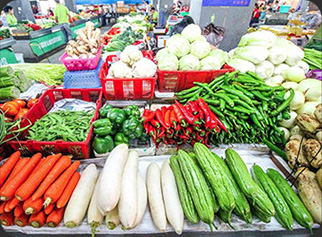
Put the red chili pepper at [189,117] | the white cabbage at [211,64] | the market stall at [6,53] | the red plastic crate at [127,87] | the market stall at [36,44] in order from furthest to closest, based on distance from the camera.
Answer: the market stall at [36,44] → the market stall at [6,53] → the white cabbage at [211,64] → the red plastic crate at [127,87] → the red chili pepper at [189,117]

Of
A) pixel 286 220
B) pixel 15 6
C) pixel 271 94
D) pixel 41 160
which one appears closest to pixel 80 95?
pixel 41 160

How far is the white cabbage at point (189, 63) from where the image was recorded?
2434 millimetres

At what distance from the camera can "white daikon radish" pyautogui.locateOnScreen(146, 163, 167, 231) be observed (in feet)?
4.61

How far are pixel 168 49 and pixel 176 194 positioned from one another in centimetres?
211

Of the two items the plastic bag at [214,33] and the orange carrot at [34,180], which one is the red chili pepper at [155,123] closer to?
the orange carrot at [34,180]

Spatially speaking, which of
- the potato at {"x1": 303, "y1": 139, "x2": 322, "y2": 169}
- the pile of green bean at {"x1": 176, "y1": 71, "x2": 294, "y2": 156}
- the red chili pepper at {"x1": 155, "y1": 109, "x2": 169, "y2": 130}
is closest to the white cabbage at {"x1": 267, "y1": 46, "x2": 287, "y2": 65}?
the pile of green bean at {"x1": 176, "y1": 71, "x2": 294, "y2": 156}

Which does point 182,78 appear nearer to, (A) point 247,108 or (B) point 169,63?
(B) point 169,63

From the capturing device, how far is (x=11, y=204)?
1361 millimetres

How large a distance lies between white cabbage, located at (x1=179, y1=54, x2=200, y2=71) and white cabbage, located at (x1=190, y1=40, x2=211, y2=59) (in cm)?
12

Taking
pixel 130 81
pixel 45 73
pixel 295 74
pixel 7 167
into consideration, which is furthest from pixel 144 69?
pixel 45 73

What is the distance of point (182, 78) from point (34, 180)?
209 centimetres

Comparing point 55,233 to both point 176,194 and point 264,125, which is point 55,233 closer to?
point 176,194

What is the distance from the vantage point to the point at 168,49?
2621 millimetres

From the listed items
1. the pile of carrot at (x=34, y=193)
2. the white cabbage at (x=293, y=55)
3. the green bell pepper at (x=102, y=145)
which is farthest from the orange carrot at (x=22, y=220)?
the white cabbage at (x=293, y=55)
